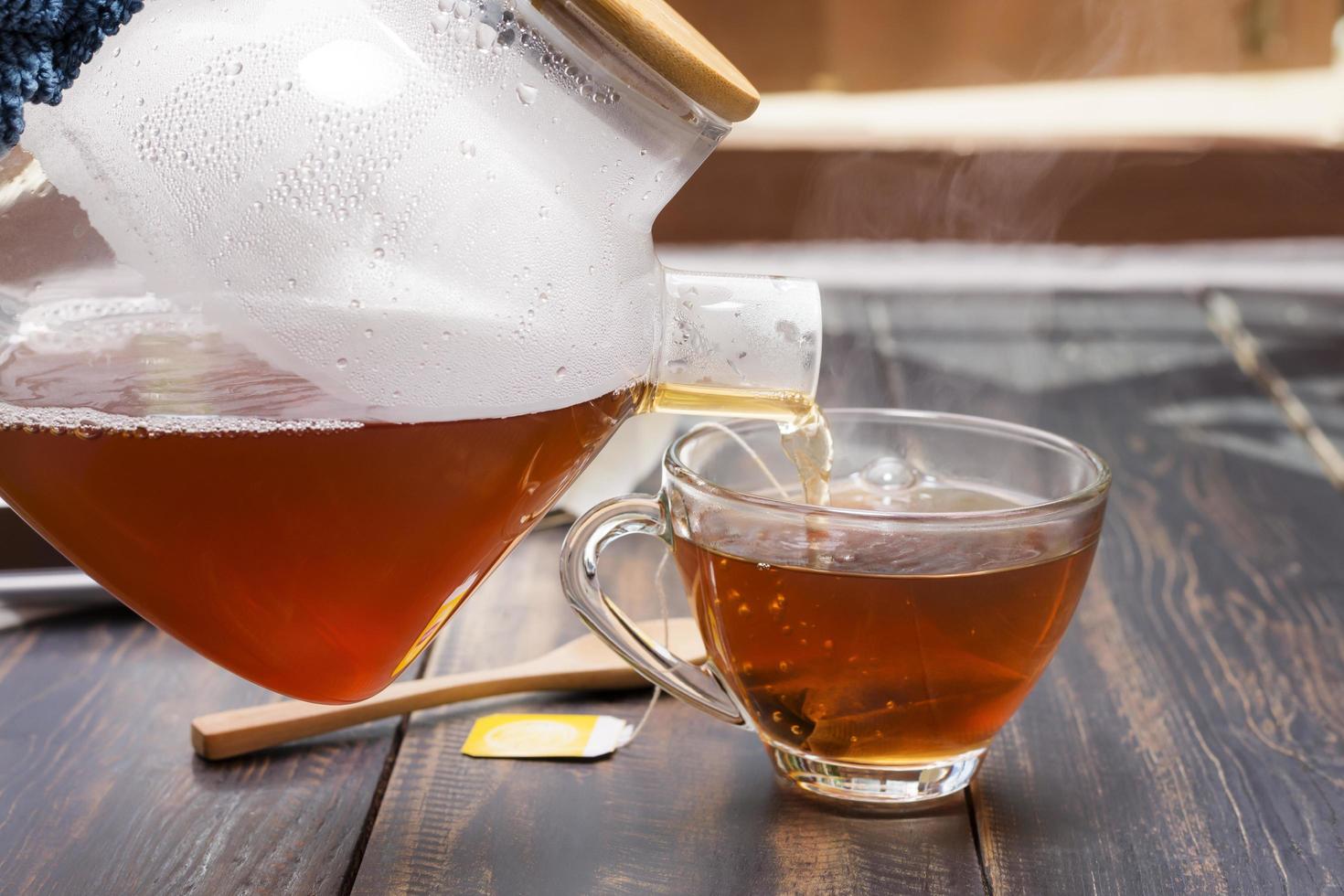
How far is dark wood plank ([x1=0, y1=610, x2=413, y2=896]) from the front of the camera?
0.60m

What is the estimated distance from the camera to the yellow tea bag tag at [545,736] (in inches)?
27.6

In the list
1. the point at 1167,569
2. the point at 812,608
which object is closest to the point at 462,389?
the point at 812,608

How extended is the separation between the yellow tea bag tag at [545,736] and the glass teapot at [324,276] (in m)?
0.14

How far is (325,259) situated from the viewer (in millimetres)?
542

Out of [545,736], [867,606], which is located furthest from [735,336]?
[545,736]

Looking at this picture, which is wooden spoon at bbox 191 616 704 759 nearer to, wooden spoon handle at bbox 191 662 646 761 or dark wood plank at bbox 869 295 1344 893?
wooden spoon handle at bbox 191 662 646 761

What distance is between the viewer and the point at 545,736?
28.1 inches

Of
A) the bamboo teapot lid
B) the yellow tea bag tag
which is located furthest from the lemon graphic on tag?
the bamboo teapot lid

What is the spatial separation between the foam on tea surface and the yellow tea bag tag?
205 mm

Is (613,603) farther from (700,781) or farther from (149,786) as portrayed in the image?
(149,786)

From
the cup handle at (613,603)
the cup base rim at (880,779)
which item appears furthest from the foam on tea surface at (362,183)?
the cup base rim at (880,779)

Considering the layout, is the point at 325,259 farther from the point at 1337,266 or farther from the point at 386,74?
the point at 1337,266

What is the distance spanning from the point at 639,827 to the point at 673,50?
0.33m

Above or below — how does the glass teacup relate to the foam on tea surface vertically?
below
